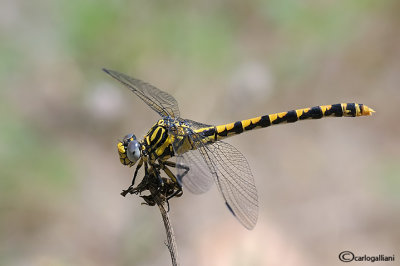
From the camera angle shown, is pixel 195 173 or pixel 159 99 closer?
pixel 195 173

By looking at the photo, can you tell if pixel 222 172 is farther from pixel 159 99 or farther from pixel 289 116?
pixel 289 116

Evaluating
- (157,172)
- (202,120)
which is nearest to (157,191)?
(157,172)

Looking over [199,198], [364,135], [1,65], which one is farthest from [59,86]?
[364,135]

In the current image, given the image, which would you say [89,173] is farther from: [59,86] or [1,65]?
[1,65]

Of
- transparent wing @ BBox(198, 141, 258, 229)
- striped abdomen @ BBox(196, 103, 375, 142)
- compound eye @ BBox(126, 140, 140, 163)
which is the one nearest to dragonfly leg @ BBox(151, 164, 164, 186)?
compound eye @ BBox(126, 140, 140, 163)

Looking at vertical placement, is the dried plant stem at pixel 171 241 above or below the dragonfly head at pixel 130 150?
below

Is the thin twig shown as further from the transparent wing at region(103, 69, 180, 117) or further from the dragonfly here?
the transparent wing at region(103, 69, 180, 117)

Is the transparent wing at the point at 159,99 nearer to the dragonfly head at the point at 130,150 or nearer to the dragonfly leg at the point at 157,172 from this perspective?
the dragonfly head at the point at 130,150

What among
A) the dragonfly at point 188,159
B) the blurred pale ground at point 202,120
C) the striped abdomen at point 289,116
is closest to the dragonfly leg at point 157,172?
the dragonfly at point 188,159
